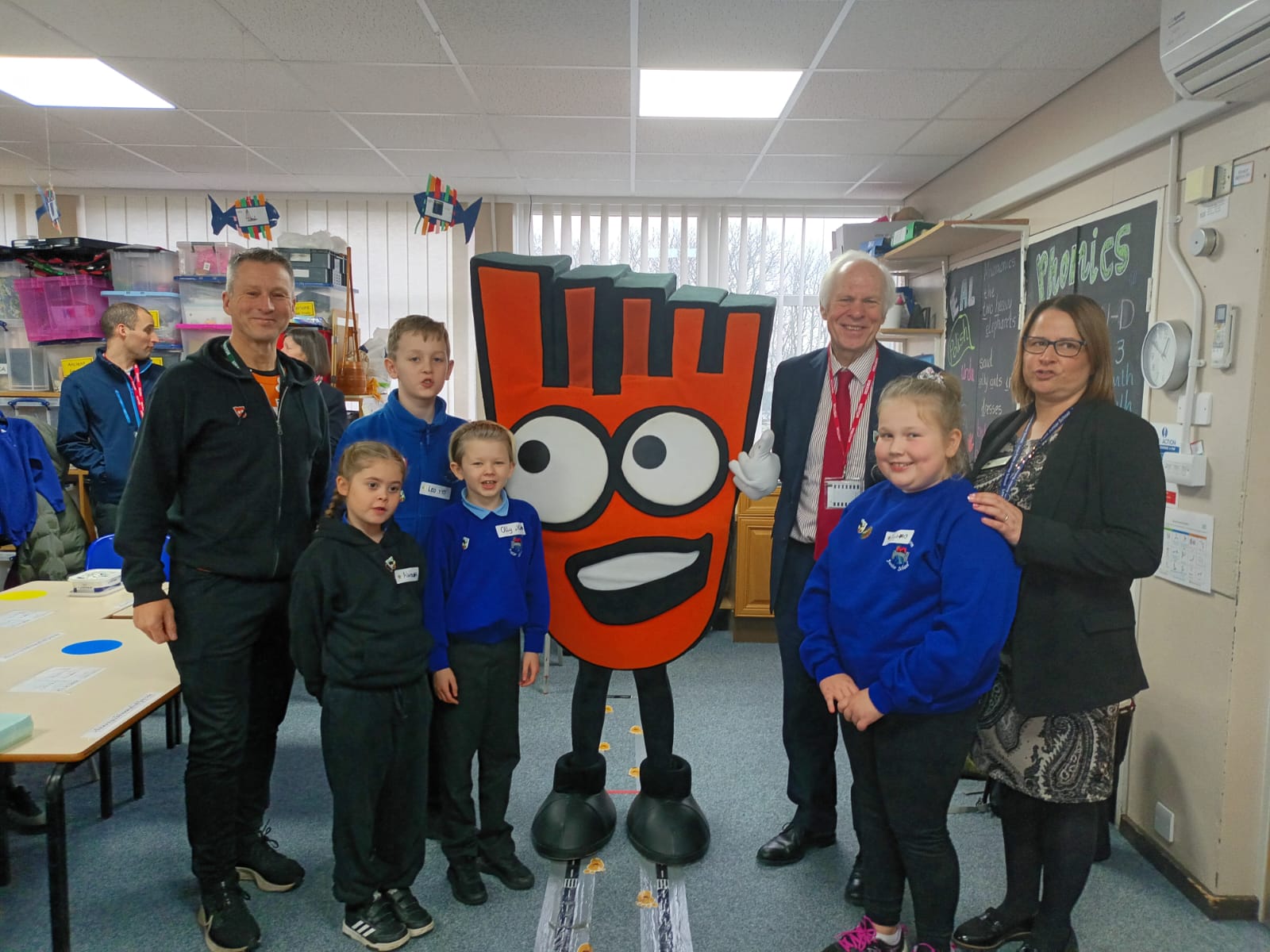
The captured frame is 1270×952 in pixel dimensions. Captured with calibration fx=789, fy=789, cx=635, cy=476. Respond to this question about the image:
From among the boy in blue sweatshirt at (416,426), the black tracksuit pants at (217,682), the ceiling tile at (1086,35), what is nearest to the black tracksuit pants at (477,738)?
the boy in blue sweatshirt at (416,426)

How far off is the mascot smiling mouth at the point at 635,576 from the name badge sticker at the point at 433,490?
0.33 meters

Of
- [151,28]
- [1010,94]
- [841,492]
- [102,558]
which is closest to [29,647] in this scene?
[102,558]

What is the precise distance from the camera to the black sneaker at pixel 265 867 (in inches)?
75.4

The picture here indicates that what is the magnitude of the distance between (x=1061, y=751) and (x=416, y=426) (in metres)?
1.52

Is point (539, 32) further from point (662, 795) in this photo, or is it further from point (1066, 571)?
point (662, 795)

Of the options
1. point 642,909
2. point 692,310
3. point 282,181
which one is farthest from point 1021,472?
point 282,181

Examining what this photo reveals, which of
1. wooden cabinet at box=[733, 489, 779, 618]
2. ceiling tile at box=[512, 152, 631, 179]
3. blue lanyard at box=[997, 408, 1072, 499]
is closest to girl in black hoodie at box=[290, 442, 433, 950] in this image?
blue lanyard at box=[997, 408, 1072, 499]

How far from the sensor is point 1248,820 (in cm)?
191

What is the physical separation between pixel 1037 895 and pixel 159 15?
3464 millimetres

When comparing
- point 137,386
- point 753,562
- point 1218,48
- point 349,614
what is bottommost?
point 753,562

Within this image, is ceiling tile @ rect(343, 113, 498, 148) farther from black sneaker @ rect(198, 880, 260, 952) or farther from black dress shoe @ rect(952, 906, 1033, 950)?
black dress shoe @ rect(952, 906, 1033, 950)

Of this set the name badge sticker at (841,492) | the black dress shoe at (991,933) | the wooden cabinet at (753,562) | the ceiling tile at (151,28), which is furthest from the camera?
the wooden cabinet at (753,562)

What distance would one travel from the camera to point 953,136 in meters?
3.52

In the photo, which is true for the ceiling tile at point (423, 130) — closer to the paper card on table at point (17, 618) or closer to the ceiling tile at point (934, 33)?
the ceiling tile at point (934, 33)
